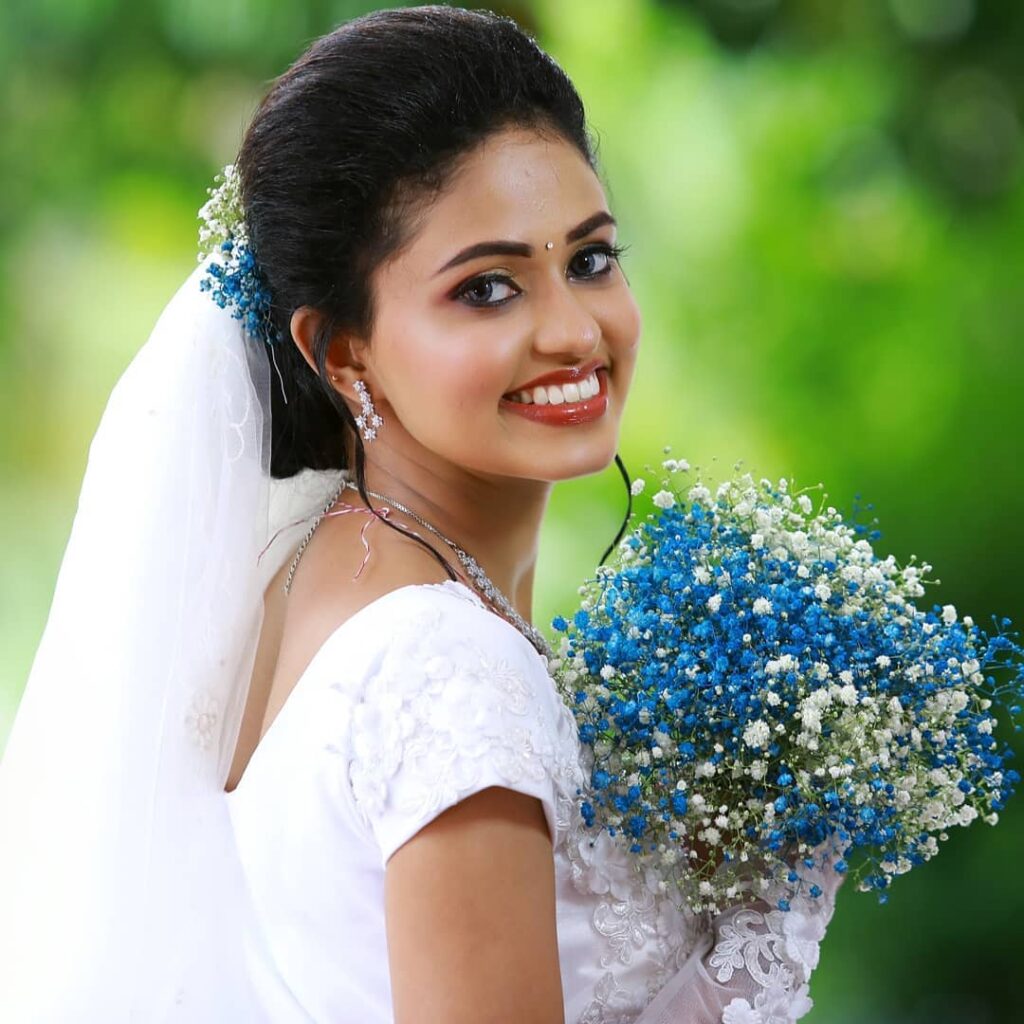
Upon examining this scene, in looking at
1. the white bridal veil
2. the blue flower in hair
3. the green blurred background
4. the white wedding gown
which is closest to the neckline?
the white wedding gown

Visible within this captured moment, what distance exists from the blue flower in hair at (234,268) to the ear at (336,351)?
0.27 ft

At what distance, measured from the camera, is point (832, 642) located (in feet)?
5.16

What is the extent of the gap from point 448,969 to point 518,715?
0.25 m

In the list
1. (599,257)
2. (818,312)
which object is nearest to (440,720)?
(599,257)

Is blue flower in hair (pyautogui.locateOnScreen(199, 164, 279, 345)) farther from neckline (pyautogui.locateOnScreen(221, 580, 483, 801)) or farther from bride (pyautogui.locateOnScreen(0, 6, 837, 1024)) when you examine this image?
neckline (pyautogui.locateOnScreen(221, 580, 483, 801))

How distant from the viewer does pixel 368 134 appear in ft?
5.25

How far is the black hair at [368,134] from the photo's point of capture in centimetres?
160

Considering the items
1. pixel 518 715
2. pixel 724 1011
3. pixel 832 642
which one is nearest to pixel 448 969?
pixel 518 715

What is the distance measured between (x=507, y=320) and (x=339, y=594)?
362 millimetres

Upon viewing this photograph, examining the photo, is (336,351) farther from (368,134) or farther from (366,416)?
(368,134)

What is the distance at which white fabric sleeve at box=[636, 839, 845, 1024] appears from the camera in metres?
1.61

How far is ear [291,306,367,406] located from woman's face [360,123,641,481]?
0.04 meters

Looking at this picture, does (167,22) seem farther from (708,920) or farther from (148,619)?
(708,920)

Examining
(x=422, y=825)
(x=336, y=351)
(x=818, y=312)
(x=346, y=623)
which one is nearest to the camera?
(x=422, y=825)
